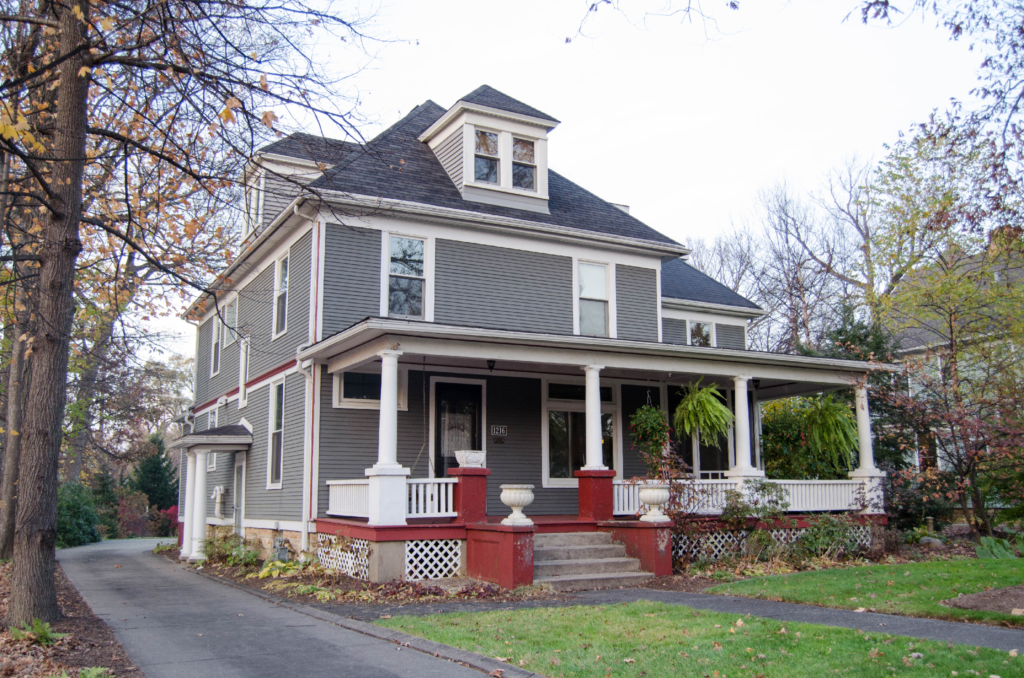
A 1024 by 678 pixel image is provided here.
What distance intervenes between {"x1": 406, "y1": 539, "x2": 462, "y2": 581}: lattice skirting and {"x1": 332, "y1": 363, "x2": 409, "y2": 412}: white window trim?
2.76 meters

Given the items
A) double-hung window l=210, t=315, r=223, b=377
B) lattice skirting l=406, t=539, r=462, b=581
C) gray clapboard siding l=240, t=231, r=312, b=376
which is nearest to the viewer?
lattice skirting l=406, t=539, r=462, b=581

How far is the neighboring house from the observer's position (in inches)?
468

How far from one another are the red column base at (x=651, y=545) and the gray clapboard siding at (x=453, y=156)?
7.16 meters

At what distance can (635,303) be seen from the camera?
16.3 metres

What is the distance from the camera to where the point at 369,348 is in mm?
12016

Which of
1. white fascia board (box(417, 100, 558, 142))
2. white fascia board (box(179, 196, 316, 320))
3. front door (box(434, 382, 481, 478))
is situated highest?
white fascia board (box(417, 100, 558, 142))

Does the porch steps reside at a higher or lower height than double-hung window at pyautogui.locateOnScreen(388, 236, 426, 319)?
lower

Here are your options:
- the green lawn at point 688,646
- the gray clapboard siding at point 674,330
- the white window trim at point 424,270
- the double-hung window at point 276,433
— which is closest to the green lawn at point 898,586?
the green lawn at point 688,646

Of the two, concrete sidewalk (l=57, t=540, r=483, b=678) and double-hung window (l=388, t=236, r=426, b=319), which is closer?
concrete sidewalk (l=57, t=540, r=483, b=678)

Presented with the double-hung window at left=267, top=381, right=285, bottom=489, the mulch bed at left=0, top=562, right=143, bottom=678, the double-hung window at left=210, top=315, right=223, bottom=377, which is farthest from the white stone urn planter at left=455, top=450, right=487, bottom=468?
the double-hung window at left=210, top=315, right=223, bottom=377

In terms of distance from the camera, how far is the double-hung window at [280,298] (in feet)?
50.8

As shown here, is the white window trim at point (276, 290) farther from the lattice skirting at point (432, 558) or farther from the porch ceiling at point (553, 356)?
the lattice skirting at point (432, 558)

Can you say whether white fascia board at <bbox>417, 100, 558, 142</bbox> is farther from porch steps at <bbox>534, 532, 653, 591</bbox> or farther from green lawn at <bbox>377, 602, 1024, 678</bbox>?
green lawn at <bbox>377, 602, 1024, 678</bbox>

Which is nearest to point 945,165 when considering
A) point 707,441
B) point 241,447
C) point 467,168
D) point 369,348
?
point 707,441
